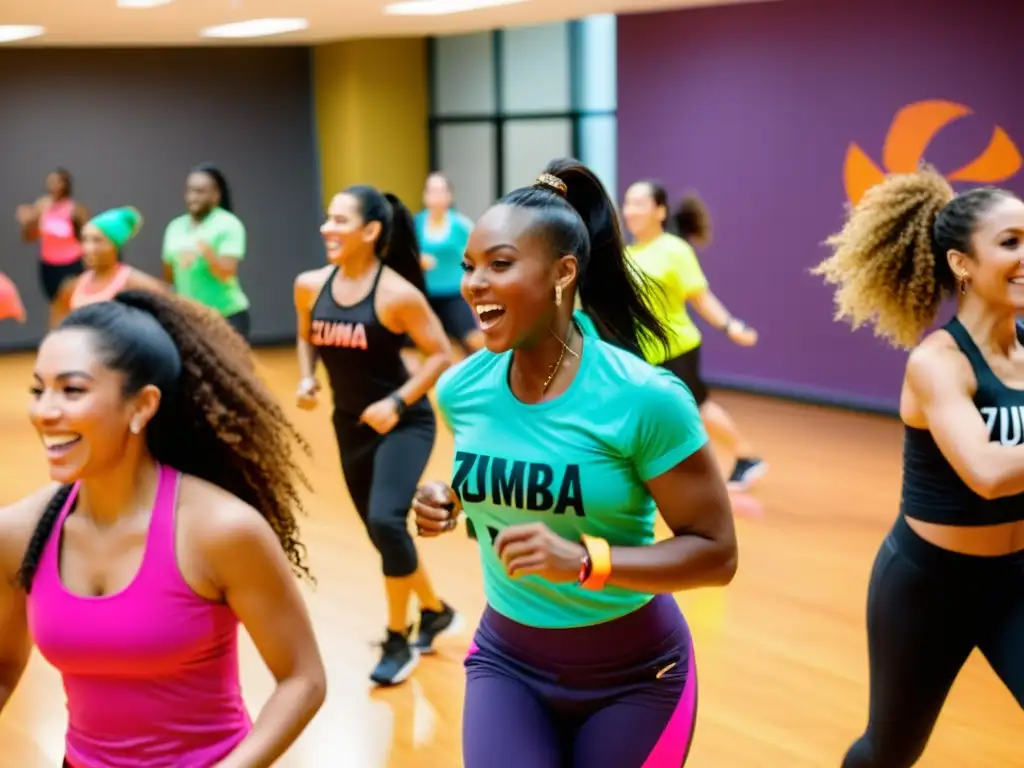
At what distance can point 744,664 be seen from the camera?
438 cm

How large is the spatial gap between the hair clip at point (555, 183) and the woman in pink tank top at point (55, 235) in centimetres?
900

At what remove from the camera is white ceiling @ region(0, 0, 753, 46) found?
857cm

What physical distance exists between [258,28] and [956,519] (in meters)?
8.97

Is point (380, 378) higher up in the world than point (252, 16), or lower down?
lower down

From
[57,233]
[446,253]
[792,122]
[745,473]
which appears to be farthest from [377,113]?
[745,473]

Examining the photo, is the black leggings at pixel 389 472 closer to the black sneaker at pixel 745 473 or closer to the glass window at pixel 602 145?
the black sneaker at pixel 745 473

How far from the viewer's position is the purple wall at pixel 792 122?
25.9ft

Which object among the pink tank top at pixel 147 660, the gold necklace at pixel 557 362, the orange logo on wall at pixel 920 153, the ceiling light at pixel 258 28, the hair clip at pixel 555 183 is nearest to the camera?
the pink tank top at pixel 147 660

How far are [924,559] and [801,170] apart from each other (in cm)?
651

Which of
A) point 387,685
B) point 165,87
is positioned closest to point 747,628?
point 387,685

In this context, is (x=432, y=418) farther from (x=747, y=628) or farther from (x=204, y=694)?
(x=204, y=694)

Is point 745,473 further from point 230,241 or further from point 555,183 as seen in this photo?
point 555,183

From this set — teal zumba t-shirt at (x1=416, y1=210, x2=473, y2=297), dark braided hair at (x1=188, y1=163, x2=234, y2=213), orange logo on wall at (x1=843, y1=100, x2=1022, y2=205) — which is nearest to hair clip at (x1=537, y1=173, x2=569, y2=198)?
dark braided hair at (x1=188, y1=163, x2=234, y2=213)

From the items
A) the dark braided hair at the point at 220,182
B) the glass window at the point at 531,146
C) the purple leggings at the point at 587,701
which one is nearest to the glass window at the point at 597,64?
the glass window at the point at 531,146
